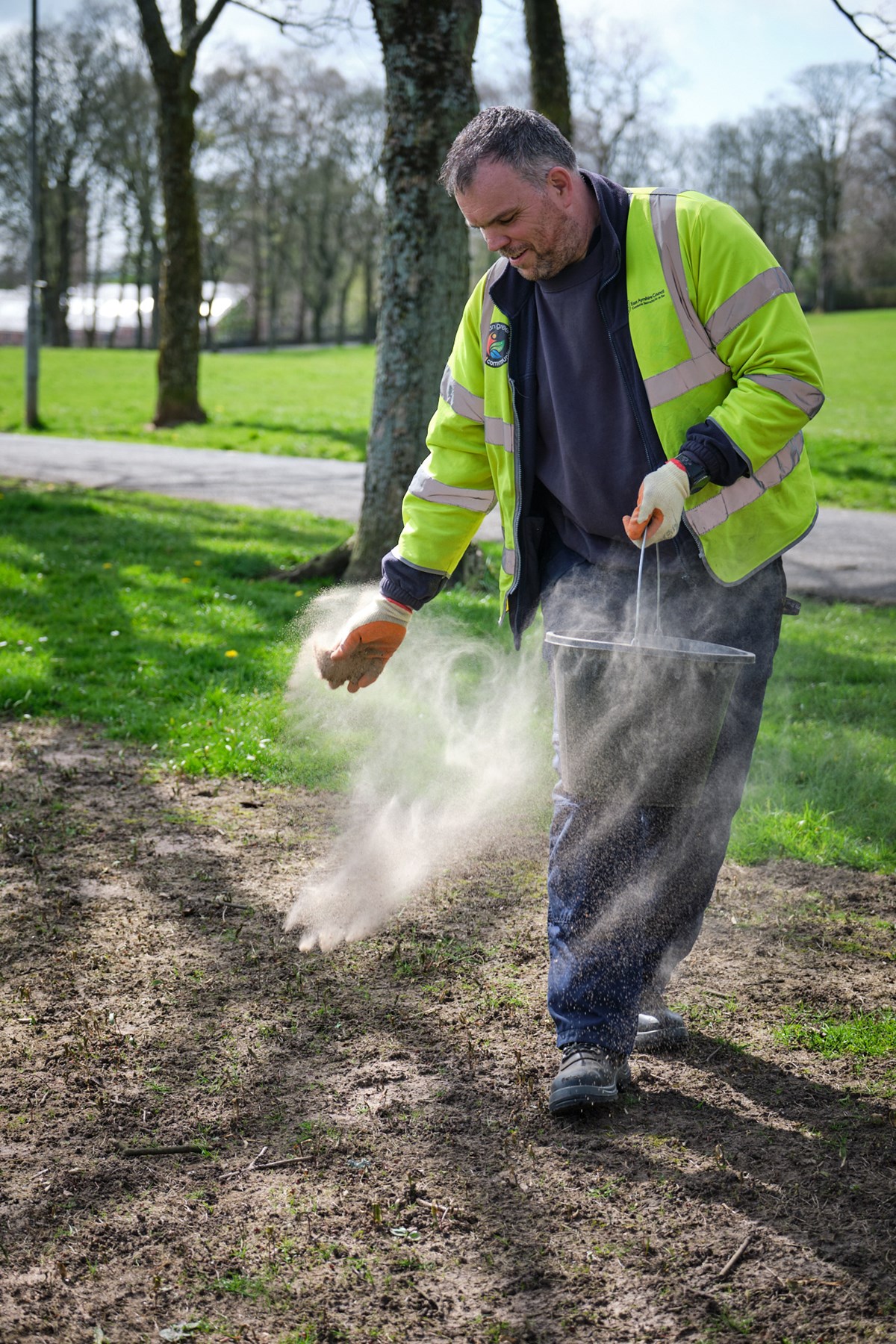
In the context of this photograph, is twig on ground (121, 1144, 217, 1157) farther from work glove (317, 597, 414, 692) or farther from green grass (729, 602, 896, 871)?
green grass (729, 602, 896, 871)

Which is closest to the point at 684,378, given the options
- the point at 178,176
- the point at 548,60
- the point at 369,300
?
the point at 548,60

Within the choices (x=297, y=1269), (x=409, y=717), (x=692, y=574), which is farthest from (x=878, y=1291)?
(x=409, y=717)

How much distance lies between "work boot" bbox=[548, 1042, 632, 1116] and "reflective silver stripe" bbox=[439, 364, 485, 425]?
1457 millimetres

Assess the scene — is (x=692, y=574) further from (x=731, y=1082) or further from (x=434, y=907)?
(x=434, y=907)

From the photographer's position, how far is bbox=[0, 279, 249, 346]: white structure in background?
59625 millimetres

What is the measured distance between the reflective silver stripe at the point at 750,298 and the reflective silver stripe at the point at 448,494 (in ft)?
2.34

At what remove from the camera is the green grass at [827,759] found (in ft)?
13.4

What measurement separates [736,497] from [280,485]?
1038 centimetres

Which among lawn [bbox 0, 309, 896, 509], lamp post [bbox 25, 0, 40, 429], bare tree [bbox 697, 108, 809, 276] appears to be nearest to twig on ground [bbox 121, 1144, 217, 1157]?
lawn [bbox 0, 309, 896, 509]

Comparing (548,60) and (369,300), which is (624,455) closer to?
(548,60)

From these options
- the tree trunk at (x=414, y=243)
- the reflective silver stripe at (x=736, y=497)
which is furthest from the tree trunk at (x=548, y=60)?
the reflective silver stripe at (x=736, y=497)

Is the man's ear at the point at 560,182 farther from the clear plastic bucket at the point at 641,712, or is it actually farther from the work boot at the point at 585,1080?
the work boot at the point at 585,1080

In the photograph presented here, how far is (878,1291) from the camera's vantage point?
1990 mm

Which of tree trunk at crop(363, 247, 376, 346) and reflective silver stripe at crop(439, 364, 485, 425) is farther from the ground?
tree trunk at crop(363, 247, 376, 346)
